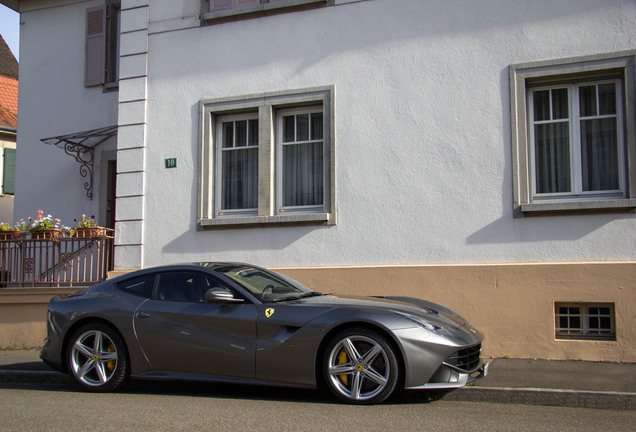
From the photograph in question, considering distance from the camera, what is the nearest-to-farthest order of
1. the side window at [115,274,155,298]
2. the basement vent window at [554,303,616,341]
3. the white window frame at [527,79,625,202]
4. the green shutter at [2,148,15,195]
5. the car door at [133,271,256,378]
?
the car door at [133,271,256,378] < the side window at [115,274,155,298] < the basement vent window at [554,303,616,341] < the white window frame at [527,79,625,202] < the green shutter at [2,148,15,195]

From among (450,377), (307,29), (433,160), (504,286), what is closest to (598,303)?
(504,286)

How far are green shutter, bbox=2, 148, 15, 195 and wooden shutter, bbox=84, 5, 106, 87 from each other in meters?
6.33

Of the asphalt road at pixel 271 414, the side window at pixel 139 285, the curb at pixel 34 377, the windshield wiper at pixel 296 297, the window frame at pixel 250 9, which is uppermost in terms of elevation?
the window frame at pixel 250 9

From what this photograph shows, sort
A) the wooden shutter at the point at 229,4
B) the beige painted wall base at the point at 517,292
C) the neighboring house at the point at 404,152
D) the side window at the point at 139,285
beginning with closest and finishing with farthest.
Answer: the side window at the point at 139,285
the beige painted wall base at the point at 517,292
the neighboring house at the point at 404,152
the wooden shutter at the point at 229,4

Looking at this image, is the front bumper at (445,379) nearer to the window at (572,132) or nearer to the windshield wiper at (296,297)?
the windshield wiper at (296,297)

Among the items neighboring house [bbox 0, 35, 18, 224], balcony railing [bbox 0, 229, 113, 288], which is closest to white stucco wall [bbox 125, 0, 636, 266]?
balcony railing [bbox 0, 229, 113, 288]

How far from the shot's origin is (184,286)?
682 centimetres

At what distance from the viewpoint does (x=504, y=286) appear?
858 centimetres

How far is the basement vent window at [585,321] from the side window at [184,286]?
14.5ft

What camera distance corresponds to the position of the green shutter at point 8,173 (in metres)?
17.4

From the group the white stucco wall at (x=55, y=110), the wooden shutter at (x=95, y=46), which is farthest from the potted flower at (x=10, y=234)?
the wooden shutter at (x=95, y=46)

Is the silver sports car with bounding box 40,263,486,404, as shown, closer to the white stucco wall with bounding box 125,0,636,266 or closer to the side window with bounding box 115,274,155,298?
the side window with bounding box 115,274,155,298

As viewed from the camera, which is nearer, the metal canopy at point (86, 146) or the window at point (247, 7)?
the window at point (247, 7)

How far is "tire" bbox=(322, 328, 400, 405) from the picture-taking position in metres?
5.69
